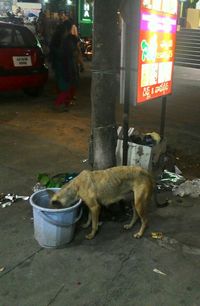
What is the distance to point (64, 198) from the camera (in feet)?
12.3

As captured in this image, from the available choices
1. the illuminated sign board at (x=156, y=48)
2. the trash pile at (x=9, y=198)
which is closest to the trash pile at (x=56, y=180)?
the trash pile at (x=9, y=198)

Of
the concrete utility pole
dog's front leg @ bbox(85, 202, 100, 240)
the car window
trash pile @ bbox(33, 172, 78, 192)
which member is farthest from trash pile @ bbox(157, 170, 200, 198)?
the car window

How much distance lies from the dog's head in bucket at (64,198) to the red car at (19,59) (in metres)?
6.04

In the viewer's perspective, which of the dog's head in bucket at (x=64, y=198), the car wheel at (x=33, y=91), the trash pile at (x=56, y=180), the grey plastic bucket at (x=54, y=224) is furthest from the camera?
the car wheel at (x=33, y=91)

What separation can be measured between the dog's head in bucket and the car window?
6.30m

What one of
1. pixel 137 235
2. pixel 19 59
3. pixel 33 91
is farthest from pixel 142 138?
pixel 33 91

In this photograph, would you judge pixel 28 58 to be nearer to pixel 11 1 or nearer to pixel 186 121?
pixel 186 121

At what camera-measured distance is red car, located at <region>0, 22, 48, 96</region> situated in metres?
9.16

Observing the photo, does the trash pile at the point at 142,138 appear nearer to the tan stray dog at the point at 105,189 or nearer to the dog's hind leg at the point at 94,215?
the tan stray dog at the point at 105,189

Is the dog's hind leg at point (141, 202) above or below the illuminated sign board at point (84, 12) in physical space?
below

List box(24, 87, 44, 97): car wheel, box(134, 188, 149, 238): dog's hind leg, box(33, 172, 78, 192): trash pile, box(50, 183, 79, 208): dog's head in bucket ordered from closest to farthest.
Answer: box(50, 183, 79, 208): dog's head in bucket
box(134, 188, 149, 238): dog's hind leg
box(33, 172, 78, 192): trash pile
box(24, 87, 44, 97): car wheel

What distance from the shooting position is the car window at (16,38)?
9211 mm

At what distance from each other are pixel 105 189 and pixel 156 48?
62.9 inches

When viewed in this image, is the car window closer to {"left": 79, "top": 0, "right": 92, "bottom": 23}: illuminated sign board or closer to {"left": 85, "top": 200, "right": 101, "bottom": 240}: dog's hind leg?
{"left": 85, "top": 200, "right": 101, "bottom": 240}: dog's hind leg
